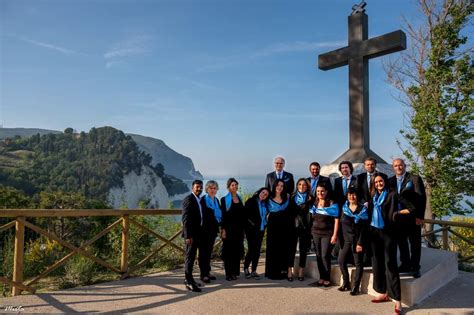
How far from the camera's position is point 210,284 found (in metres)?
5.04

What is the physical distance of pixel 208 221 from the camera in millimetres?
5055

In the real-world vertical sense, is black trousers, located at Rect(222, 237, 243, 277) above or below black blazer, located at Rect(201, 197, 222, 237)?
below

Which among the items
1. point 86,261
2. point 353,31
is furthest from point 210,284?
point 353,31

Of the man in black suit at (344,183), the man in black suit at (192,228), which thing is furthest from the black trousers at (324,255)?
the man in black suit at (192,228)

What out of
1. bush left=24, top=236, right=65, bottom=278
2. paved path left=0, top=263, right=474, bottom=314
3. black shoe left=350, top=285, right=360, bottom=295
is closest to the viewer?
paved path left=0, top=263, right=474, bottom=314

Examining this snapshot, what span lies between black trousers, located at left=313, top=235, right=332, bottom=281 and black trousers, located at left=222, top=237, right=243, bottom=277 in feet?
3.85

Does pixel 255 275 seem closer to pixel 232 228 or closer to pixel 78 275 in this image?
pixel 232 228

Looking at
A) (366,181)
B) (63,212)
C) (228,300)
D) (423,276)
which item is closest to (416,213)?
(366,181)

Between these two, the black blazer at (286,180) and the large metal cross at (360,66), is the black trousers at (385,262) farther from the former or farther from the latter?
the large metal cross at (360,66)

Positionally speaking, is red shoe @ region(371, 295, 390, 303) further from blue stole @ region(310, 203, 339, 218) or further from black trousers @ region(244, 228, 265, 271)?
black trousers @ region(244, 228, 265, 271)

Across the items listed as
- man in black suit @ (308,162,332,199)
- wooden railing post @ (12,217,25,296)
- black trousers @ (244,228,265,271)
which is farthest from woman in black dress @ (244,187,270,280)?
wooden railing post @ (12,217,25,296)

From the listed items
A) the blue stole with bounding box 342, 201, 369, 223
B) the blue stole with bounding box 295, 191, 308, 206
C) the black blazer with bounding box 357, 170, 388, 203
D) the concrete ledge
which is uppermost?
the black blazer with bounding box 357, 170, 388, 203

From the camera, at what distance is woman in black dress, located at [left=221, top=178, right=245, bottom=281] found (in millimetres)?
5199

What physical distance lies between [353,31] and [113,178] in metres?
75.9
